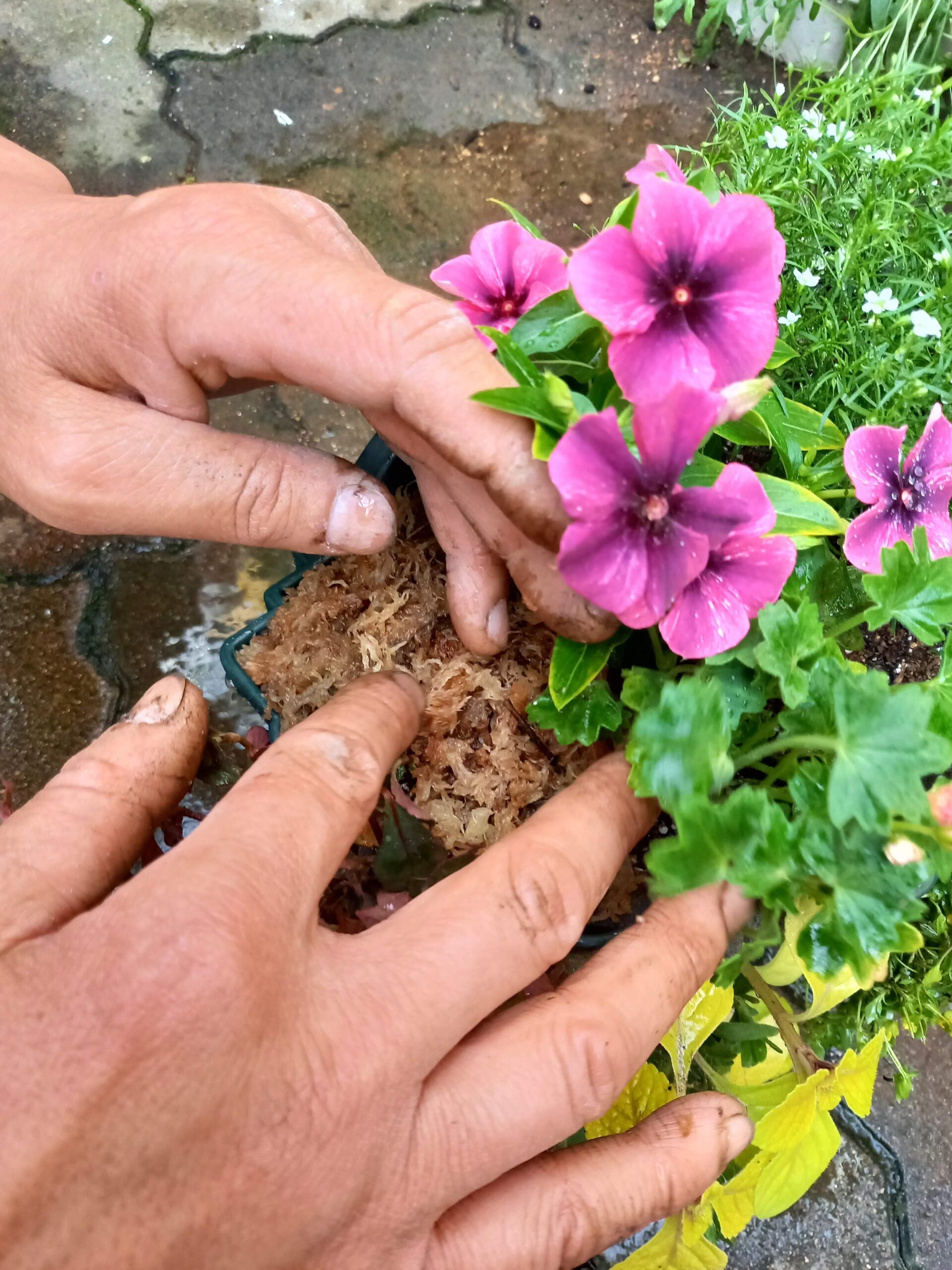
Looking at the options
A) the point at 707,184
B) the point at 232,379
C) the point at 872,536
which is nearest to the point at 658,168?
Answer: the point at 707,184

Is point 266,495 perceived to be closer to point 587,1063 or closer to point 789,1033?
point 587,1063

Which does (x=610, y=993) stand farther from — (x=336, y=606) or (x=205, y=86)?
(x=205, y=86)

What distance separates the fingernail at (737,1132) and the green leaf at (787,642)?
0.44 meters

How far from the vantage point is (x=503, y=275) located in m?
0.95

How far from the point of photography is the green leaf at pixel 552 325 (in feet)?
2.71

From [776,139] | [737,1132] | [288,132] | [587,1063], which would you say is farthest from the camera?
[288,132]

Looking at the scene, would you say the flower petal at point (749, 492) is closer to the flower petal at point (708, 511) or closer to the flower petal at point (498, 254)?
the flower petal at point (708, 511)

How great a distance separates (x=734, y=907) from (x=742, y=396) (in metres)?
0.47

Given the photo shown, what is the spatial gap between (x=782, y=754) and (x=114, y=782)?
2.15 ft

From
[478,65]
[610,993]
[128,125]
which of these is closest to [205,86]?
[128,125]

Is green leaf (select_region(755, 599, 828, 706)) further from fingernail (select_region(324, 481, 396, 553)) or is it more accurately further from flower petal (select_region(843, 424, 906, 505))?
fingernail (select_region(324, 481, 396, 553))

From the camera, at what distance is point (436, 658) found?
40.6 inches

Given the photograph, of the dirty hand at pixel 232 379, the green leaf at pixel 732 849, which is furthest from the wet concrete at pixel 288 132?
the green leaf at pixel 732 849

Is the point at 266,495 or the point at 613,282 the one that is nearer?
the point at 613,282
